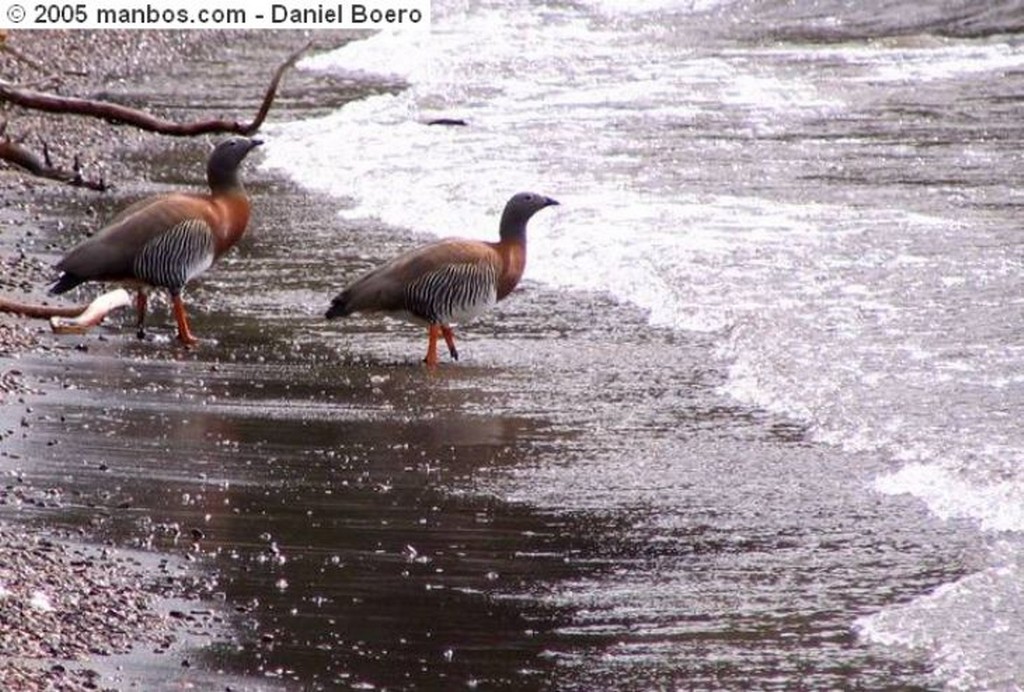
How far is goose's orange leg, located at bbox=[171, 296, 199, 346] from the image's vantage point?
12.4m

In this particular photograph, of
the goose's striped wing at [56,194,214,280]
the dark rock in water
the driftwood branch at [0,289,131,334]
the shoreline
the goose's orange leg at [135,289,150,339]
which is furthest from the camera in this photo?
the dark rock in water

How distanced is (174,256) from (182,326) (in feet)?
1.91

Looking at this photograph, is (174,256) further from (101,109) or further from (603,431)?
(101,109)

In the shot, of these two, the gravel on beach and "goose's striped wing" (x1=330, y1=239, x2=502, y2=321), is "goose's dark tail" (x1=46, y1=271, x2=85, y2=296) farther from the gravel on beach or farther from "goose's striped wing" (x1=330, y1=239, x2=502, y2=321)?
"goose's striped wing" (x1=330, y1=239, x2=502, y2=321)

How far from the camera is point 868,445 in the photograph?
10.1 metres

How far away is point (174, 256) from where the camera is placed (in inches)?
507

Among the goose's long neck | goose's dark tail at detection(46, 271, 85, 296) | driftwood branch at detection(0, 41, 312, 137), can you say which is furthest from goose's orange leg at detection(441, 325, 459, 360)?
driftwood branch at detection(0, 41, 312, 137)

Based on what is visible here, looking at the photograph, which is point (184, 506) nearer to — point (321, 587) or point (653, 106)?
point (321, 587)

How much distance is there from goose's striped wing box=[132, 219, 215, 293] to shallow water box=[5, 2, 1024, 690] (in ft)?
1.23

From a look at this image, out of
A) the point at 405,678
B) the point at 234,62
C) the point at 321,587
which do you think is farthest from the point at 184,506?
the point at 234,62

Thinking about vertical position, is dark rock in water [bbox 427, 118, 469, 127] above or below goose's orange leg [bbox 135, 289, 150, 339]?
below

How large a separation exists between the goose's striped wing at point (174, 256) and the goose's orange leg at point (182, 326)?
0.43 ft

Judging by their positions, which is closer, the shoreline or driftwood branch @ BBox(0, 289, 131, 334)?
the shoreline

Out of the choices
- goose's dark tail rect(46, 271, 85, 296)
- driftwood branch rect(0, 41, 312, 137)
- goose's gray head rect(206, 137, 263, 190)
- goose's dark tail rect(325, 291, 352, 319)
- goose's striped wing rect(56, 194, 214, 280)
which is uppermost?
driftwood branch rect(0, 41, 312, 137)
